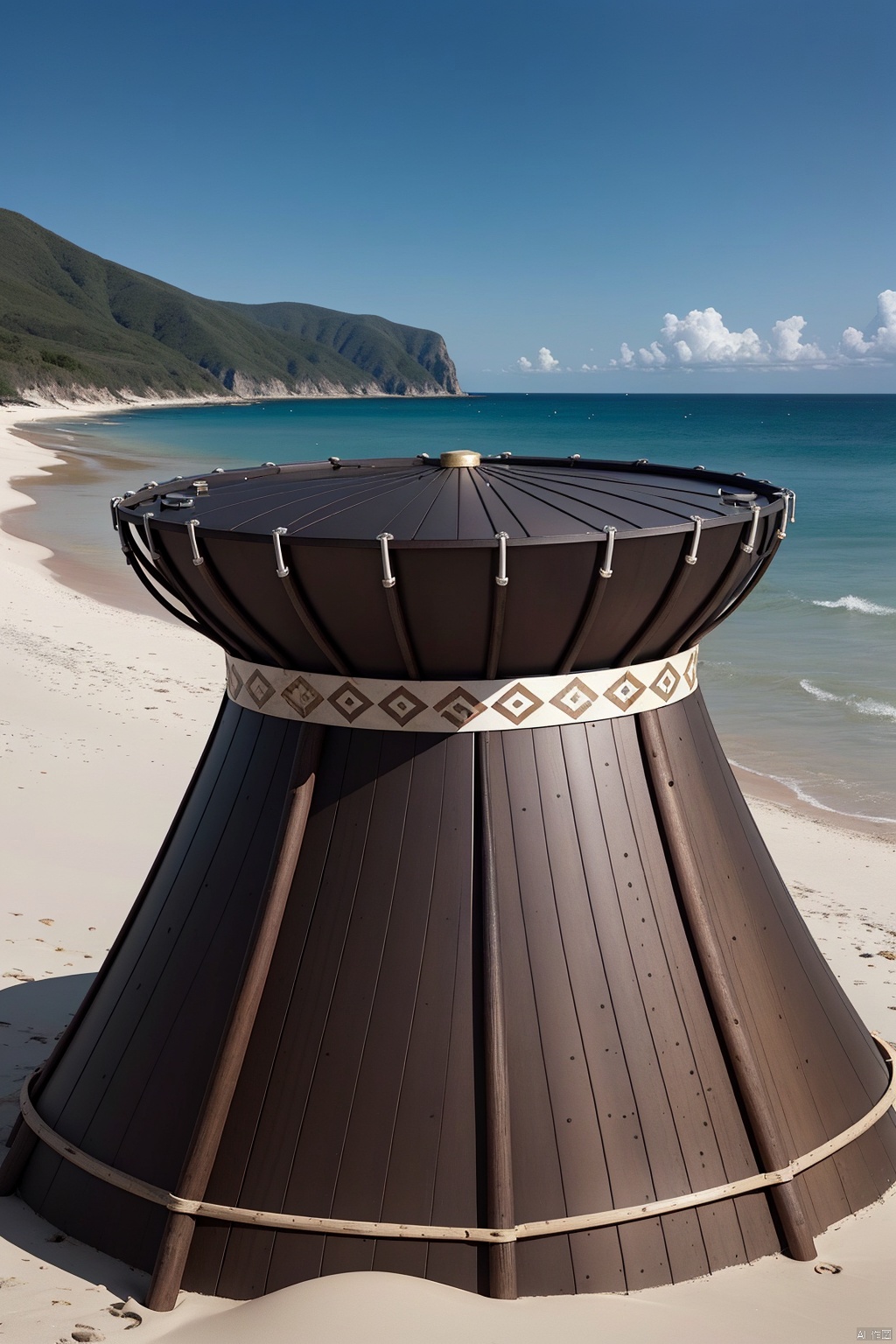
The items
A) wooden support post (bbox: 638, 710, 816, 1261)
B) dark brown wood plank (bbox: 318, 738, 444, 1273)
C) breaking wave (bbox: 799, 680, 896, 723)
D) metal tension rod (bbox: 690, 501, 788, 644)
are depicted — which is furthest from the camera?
breaking wave (bbox: 799, 680, 896, 723)

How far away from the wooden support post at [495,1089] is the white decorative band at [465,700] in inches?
12.8

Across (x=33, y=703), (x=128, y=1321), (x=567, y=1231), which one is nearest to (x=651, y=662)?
(x=567, y=1231)

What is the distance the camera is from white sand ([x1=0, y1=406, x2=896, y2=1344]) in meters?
2.96

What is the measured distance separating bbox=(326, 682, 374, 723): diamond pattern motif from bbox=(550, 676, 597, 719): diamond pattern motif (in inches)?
23.4

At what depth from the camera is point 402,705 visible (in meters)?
3.39

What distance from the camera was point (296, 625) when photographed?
3373 millimetres

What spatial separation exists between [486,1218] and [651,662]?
1.75 metres

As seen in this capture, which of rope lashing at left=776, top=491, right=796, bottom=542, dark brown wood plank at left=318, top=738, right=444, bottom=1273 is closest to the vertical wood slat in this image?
dark brown wood plank at left=318, top=738, right=444, bottom=1273

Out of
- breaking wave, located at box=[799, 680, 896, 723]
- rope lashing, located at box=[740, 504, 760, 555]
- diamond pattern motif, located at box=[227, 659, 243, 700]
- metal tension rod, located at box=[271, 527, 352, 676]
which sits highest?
rope lashing, located at box=[740, 504, 760, 555]

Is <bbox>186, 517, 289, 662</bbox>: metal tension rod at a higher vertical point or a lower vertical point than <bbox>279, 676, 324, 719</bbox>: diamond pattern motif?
higher

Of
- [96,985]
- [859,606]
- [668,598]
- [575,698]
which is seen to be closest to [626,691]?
[575,698]

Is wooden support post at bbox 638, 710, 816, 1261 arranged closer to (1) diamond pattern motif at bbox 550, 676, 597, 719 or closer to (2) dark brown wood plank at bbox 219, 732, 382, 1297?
(1) diamond pattern motif at bbox 550, 676, 597, 719

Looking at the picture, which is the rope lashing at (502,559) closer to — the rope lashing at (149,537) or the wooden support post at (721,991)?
the wooden support post at (721,991)

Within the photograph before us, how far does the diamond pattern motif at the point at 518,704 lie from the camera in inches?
133
